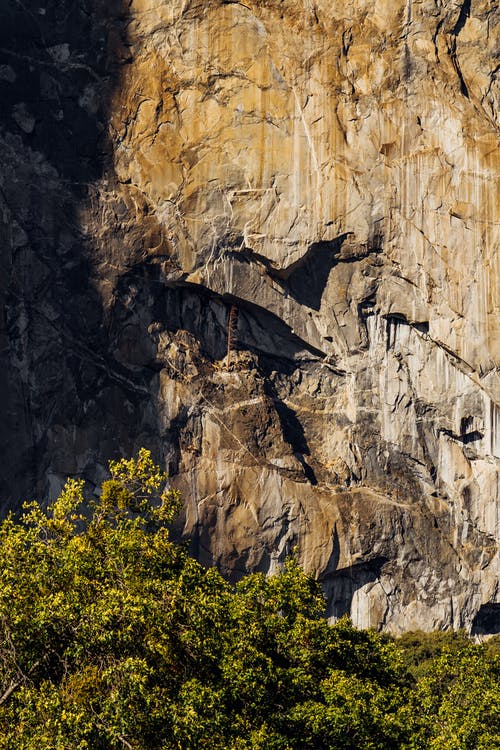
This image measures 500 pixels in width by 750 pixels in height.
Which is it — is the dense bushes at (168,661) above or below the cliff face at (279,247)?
below

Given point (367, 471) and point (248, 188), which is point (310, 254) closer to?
point (248, 188)

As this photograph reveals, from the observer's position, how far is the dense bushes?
27.8 meters

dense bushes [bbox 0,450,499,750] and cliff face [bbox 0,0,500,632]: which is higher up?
cliff face [bbox 0,0,500,632]

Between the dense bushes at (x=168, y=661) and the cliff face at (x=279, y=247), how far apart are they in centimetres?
2205

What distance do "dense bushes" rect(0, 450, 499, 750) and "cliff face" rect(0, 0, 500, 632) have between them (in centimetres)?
2205

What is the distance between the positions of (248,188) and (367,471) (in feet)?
36.6

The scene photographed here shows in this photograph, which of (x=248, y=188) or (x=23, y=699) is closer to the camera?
(x=23, y=699)

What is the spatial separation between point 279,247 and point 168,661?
94.9ft

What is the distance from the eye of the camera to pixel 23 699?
28.0 m

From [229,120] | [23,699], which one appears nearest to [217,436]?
[229,120]

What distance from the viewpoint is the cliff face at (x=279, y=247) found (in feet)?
187

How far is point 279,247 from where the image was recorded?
5719cm

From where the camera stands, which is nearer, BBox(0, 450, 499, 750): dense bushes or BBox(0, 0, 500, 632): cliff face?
BBox(0, 450, 499, 750): dense bushes

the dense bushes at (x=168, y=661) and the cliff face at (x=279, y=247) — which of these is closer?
the dense bushes at (x=168, y=661)
